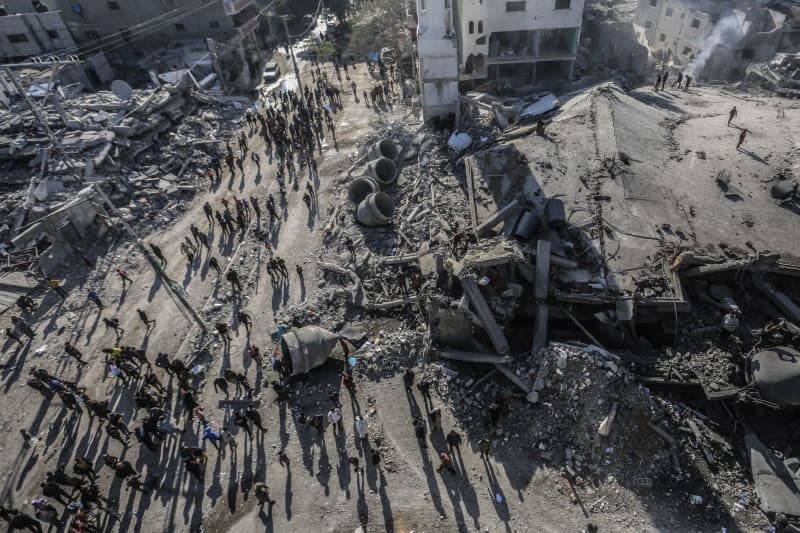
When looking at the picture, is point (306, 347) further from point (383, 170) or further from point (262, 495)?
point (383, 170)

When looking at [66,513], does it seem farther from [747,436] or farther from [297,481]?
[747,436]

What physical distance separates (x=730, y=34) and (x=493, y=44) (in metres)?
17.0

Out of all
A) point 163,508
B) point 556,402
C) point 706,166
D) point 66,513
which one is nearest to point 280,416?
point 163,508

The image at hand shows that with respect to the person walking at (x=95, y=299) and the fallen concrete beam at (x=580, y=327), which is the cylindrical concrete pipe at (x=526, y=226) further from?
the person walking at (x=95, y=299)

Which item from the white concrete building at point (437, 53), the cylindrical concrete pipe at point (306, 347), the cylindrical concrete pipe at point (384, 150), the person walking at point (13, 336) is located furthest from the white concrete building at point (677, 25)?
the person walking at point (13, 336)

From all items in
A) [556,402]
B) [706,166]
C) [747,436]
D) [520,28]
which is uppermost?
[520,28]

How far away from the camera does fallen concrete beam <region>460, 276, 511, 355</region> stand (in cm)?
1314

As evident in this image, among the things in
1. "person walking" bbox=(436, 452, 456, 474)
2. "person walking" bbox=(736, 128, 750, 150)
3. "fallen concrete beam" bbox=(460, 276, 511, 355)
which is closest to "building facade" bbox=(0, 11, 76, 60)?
"fallen concrete beam" bbox=(460, 276, 511, 355)

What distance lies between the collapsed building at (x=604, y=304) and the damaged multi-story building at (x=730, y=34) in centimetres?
1802

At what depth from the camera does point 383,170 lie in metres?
21.7

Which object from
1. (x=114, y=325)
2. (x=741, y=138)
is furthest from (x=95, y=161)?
(x=741, y=138)

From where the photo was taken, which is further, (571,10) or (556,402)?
(571,10)

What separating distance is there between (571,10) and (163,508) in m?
33.1

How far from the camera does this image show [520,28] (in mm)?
28922
